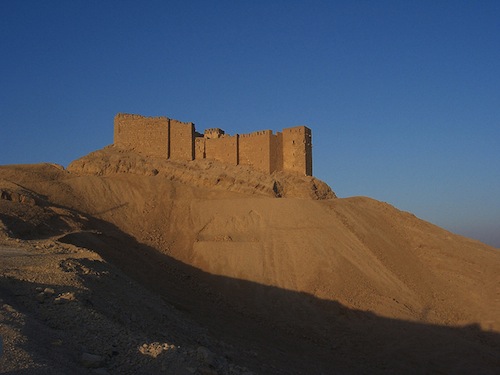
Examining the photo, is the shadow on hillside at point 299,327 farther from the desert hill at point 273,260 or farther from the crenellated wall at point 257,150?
the crenellated wall at point 257,150

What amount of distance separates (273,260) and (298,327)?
3831mm

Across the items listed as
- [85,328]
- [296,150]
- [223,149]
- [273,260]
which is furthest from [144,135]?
[85,328]

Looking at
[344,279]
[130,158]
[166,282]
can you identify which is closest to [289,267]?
[344,279]

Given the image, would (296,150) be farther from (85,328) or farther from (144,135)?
(85,328)

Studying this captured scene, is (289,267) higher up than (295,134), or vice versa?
(295,134)

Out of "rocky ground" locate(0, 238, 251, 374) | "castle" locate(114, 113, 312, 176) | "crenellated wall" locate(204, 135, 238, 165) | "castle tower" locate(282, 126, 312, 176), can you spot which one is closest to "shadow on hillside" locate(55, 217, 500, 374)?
"rocky ground" locate(0, 238, 251, 374)

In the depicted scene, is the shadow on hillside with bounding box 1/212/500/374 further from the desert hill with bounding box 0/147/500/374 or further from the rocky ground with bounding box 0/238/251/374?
the rocky ground with bounding box 0/238/251/374

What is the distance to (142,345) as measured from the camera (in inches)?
233

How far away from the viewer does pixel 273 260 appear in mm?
18188

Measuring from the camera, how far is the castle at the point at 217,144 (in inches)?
907

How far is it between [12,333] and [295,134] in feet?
64.5

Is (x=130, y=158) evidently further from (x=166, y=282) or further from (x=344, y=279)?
(x=344, y=279)

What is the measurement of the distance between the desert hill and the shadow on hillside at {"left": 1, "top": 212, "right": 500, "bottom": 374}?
0.06m

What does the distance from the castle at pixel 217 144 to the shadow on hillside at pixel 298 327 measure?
678 centimetres
